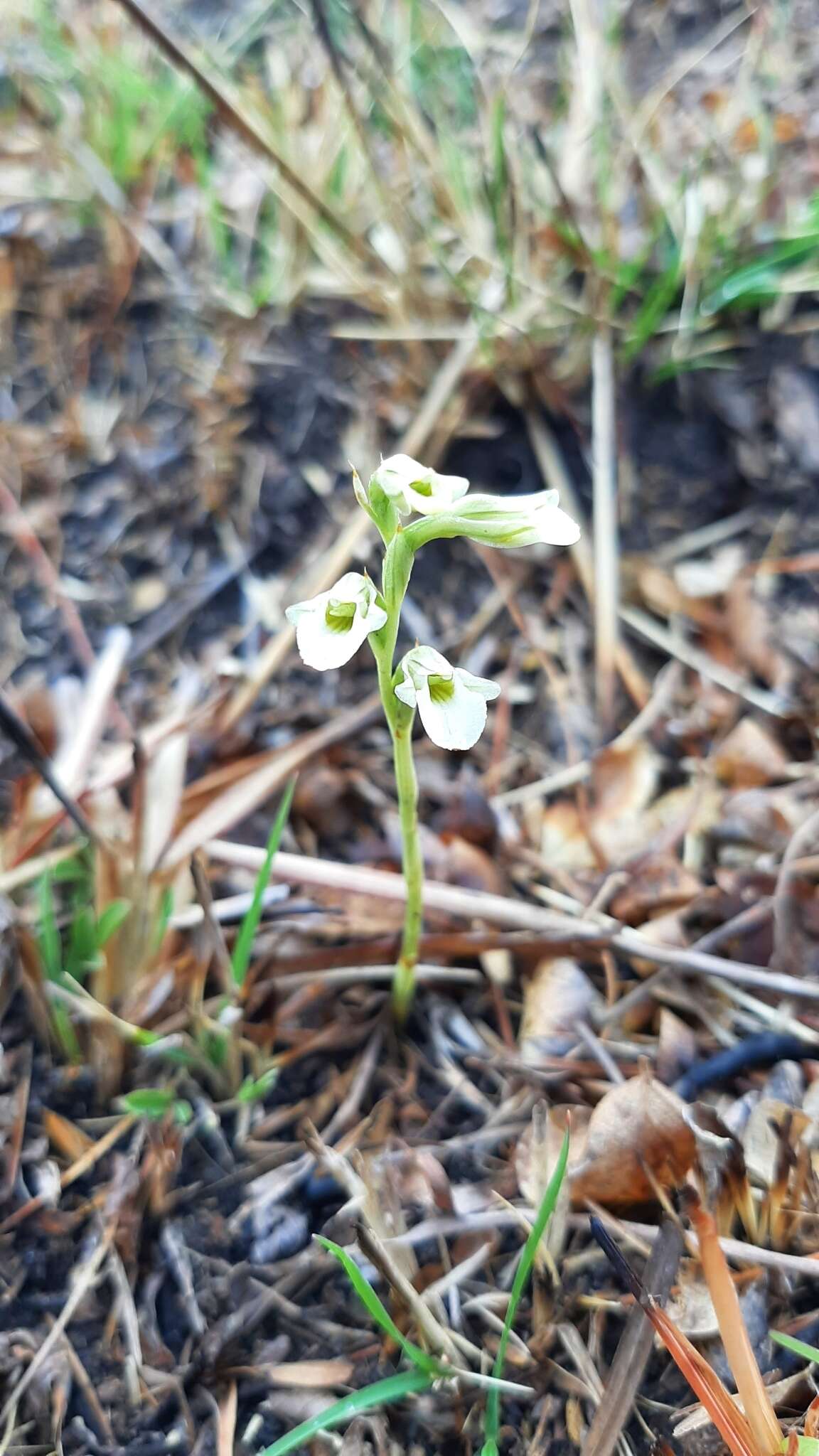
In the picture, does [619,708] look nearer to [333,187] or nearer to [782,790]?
[782,790]

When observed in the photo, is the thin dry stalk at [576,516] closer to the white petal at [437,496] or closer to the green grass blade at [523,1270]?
the white petal at [437,496]

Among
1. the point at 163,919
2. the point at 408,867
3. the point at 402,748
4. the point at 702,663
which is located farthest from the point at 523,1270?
the point at 702,663

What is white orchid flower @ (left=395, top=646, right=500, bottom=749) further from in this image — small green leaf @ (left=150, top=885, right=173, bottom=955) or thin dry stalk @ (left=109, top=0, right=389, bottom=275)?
thin dry stalk @ (left=109, top=0, right=389, bottom=275)

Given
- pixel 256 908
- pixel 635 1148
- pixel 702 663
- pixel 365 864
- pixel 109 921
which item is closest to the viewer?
pixel 635 1148

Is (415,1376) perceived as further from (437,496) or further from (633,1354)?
(437,496)

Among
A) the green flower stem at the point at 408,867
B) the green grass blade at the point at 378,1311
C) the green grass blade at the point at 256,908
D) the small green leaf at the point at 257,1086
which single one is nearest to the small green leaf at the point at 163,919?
the green grass blade at the point at 256,908

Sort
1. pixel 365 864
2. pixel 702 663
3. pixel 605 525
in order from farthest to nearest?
pixel 605 525
pixel 702 663
pixel 365 864

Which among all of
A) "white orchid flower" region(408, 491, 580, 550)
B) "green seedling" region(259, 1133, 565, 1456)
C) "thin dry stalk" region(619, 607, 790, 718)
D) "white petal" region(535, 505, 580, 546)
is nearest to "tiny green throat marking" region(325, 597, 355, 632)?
"white orchid flower" region(408, 491, 580, 550)
